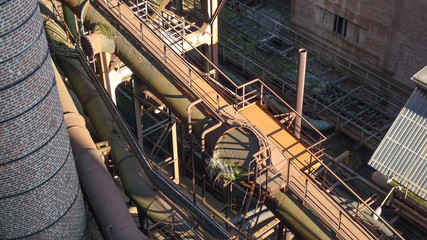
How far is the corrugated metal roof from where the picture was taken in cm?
1858

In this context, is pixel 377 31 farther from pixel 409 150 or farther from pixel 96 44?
pixel 96 44

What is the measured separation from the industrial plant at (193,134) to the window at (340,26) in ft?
0.88

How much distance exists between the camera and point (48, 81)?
46.5ft

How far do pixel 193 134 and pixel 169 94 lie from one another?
2.52m

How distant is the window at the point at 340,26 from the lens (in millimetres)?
29906

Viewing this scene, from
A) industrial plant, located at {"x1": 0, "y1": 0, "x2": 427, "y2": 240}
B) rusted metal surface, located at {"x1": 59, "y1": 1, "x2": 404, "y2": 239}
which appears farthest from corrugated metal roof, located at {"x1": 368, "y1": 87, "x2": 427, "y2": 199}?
rusted metal surface, located at {"x1": 59, "y1": 1, "x2": 404, "y2": 239}

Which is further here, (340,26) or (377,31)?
(340,26)

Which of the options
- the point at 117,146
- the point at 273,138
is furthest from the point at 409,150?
the point at 117,146

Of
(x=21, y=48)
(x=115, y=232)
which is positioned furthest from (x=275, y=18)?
(x=21, y=48)

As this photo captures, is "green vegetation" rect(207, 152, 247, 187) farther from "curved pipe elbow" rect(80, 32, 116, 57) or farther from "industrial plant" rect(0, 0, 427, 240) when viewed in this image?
"curved pipe elbow" rect(80, 32, 116, 57)

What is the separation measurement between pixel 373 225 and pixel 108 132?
902cm

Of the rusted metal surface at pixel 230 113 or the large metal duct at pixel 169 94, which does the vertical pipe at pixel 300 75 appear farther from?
the large metal duct at pixel 169 94

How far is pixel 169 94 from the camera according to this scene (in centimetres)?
1859

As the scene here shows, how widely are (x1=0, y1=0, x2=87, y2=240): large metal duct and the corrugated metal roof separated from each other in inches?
382
